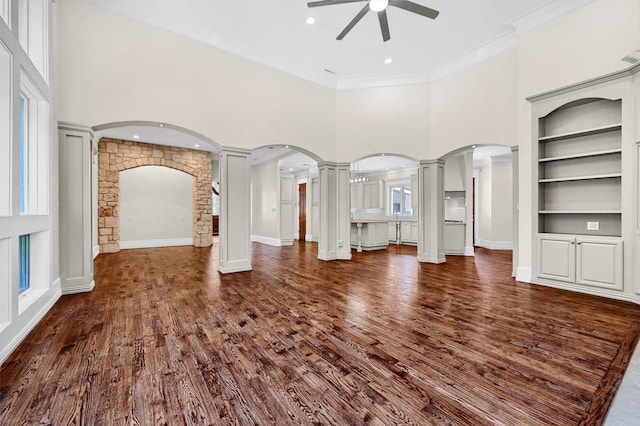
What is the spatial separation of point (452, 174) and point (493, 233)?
2.58m

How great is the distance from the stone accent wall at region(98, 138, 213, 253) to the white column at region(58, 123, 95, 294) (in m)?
4.46

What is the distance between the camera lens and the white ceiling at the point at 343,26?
155 inches

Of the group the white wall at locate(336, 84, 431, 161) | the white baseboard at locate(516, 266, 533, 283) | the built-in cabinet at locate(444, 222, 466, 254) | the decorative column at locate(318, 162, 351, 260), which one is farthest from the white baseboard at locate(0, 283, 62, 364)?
the built-in cabinet at locate(444, 222, 466, 254)

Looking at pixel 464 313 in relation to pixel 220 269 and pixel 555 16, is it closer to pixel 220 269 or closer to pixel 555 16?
pixel 220 269

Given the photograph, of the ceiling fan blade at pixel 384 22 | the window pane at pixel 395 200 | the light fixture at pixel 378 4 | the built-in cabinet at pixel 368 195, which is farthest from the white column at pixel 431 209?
the built-in cabinet at pixel 368 195

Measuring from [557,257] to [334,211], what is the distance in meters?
3.92

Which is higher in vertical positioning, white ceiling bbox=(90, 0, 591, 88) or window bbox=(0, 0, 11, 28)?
white ceiling bbox=(90, 0, 591, 88)

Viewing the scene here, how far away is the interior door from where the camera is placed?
11172 millimetres

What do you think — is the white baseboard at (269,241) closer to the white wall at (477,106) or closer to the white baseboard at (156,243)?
the white baseboard at (156,243)

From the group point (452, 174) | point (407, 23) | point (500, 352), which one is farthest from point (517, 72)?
point (500, 352)

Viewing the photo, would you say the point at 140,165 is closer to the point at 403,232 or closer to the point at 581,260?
the point at 403,232

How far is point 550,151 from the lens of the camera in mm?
4266

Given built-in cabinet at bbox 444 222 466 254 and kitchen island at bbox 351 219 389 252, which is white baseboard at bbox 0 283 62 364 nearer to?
kitchen island at bbox 351 219 389 252

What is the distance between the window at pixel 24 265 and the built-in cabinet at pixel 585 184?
6410 millimetres
